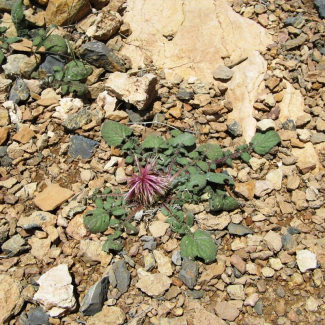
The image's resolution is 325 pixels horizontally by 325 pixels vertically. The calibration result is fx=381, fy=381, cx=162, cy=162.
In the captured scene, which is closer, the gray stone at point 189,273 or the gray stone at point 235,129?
the gray stone at point 189,273

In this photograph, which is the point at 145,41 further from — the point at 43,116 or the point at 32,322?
the point at 32,322

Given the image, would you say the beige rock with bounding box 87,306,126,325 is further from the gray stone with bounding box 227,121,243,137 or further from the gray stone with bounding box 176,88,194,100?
the gray stone with bounding box 176,88,194,100

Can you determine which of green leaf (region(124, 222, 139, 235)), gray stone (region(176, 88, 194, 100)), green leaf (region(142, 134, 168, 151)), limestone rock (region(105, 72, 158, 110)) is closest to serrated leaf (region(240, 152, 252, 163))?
green leaf (region(142, 134, 168, 151))

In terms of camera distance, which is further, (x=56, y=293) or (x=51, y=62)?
(x=51, y=62)

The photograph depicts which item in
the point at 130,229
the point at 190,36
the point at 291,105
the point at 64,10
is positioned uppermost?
the point at 64,10

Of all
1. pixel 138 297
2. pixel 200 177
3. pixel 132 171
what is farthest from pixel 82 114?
pixel 138 297

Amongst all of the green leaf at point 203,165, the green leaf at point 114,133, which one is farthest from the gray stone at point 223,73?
the green leaf at point 114,133

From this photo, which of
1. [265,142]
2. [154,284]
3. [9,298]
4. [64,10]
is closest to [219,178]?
[265,142]

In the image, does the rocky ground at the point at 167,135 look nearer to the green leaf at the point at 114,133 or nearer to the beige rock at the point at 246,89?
the beige rock at the point at 246,89

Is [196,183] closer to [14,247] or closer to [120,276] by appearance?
[120,276]
